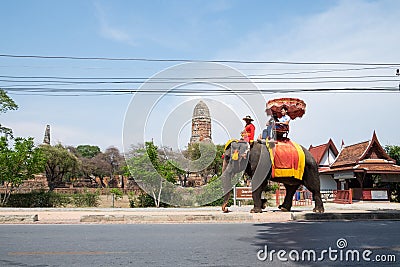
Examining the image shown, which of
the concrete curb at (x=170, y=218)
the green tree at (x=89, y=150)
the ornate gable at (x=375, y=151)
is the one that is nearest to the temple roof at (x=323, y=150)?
the ornate gable at (x=375, y=151)

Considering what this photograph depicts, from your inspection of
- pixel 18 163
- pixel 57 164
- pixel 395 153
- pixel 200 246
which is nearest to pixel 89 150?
pixel 57 164

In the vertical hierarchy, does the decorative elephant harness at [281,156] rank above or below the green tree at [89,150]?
below

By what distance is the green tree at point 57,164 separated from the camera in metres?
42.3

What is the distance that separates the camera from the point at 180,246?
23.6ft

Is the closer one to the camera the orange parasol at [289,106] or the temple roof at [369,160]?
the orange parasol at [289,106]

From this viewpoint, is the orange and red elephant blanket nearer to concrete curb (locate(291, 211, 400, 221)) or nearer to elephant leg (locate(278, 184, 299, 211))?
elephant leg (locate(278, 184, 299, 211))

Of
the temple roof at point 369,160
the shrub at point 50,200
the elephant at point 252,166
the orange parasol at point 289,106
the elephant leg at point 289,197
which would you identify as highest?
the orange parasol at point 289,106

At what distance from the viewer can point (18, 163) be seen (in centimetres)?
2180

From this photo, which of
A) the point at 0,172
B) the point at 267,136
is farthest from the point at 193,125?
the point at 267,136

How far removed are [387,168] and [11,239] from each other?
2572 centimetres

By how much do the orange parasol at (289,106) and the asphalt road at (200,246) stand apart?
5.15m

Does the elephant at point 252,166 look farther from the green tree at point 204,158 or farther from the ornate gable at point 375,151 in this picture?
the ornate gable at point 375,151

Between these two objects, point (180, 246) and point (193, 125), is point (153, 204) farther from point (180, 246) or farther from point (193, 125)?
point (193, 125)

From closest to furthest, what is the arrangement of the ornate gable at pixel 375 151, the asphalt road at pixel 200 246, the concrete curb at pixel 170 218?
the asphalt road at pixel 200 246, the concrete curb at pixel 170 218, the ornate gable at pixel 375 151
